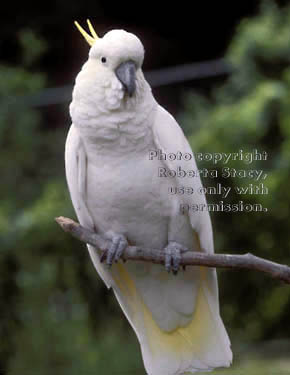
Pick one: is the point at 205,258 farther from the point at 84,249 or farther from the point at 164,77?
the point at 164,77

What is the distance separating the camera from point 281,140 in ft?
9.37

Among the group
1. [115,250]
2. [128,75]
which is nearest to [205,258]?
[115,250]

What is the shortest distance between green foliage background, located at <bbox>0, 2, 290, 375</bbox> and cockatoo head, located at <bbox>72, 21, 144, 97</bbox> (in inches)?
46.7

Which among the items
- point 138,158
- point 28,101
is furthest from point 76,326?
point 138,158

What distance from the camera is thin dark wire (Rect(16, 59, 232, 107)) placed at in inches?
132

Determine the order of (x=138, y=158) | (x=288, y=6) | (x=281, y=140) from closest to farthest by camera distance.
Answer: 1. (x=138, y=158)
2. (x=281, y=140)
3. (x=288, y=6)

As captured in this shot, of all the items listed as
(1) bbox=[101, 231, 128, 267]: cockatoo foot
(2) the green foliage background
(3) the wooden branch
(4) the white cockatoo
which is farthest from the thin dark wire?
(3) the wooden branch

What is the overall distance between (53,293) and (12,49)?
1386 mm

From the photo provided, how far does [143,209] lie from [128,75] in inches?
15.7

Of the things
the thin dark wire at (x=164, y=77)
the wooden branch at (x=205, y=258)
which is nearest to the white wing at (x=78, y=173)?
the wooden branch at (x=205, y=258)

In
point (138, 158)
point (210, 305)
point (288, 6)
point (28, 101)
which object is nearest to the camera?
point (138, 158)

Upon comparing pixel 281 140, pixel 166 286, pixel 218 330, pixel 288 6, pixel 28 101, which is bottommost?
pixel 218 330

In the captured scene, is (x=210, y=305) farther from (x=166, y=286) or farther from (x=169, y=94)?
(x=169, y=94)

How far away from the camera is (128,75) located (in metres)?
1.48
